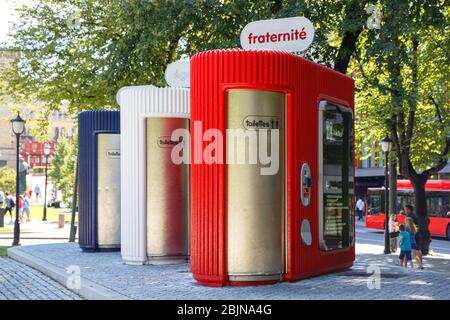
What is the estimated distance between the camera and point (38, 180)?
90688mm

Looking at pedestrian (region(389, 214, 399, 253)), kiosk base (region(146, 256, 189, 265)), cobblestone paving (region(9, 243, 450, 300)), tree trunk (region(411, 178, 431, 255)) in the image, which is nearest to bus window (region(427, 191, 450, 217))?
pedestrian (region(389, 214, 399, 253))

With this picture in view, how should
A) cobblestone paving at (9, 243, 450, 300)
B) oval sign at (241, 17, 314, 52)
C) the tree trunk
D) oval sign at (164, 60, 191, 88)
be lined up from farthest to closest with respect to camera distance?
1. the tree trunk
2. oval sign at (164, 60, 191, 88)
3. oval sign at (241, 17, 314, 52)
4. cobblestone paving at (9, 243, 450, 300)

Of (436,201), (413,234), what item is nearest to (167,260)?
(413,234)

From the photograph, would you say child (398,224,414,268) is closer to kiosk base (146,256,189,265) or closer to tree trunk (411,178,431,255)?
kiosk base (146,256,189,265)

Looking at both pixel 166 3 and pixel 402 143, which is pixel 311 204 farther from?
pixel 402 143

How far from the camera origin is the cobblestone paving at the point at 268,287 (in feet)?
32.6

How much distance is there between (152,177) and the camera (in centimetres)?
1410

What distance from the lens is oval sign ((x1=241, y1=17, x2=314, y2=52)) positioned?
1191 cm

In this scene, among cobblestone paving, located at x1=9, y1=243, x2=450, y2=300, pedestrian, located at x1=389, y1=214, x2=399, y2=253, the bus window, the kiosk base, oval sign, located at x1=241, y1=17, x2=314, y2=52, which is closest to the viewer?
cobblestone paving, located at x1=9, y1=243, x2=450, y2=300

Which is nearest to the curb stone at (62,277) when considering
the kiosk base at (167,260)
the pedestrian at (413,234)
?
the kiosk base at (167,260)

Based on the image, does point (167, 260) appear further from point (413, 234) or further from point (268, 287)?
point (413, 234)

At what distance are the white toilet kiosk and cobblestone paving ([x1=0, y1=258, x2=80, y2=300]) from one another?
1760 mm
